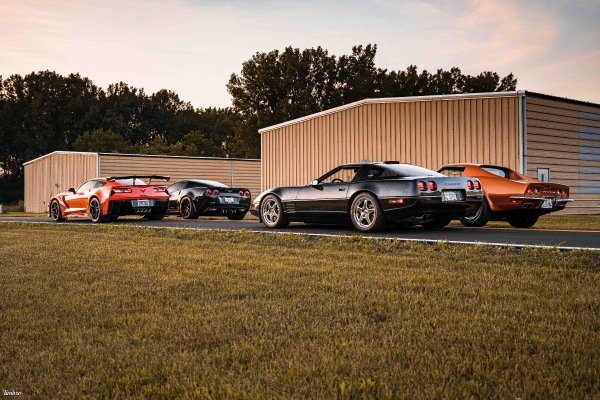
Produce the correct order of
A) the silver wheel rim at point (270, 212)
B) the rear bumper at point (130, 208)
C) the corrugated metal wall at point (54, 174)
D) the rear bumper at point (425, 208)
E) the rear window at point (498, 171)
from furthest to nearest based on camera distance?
1. the corrugated metal wall at point (54, 174)
2. the rear bumper at point (130, 208)
3. the silver wheel rim at point (270, 212)
4. the rear window at point (498, 171)
5. the rear bumper at point (425, 208)

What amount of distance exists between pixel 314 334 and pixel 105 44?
2388cm

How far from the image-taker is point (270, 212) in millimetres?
12484

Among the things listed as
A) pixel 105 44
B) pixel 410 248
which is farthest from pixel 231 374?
pixel 105 44

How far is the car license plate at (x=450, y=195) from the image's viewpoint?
32.7ft

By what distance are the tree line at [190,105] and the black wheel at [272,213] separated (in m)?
39.2

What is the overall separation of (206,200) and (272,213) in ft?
17.2

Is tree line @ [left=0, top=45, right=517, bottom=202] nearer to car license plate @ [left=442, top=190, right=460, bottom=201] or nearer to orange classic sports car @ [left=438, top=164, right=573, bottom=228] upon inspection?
orange classic sports car @ [left=438, top=164, right=573, bottom=228]

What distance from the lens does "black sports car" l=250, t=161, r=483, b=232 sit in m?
9.83

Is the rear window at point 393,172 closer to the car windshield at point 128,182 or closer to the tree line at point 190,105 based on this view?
the car windshield at point 128,182

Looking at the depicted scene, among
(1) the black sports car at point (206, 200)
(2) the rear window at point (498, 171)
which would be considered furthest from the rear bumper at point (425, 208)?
(1) the black sports car at point (206, 200)

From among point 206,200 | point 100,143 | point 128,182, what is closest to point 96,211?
point 128,182

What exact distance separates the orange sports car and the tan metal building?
16.7 metres

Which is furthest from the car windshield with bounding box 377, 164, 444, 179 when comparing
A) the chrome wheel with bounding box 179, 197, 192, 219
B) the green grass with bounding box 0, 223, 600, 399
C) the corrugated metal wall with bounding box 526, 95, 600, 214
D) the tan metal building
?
the tan metal building

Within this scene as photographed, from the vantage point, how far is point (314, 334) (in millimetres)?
3527
